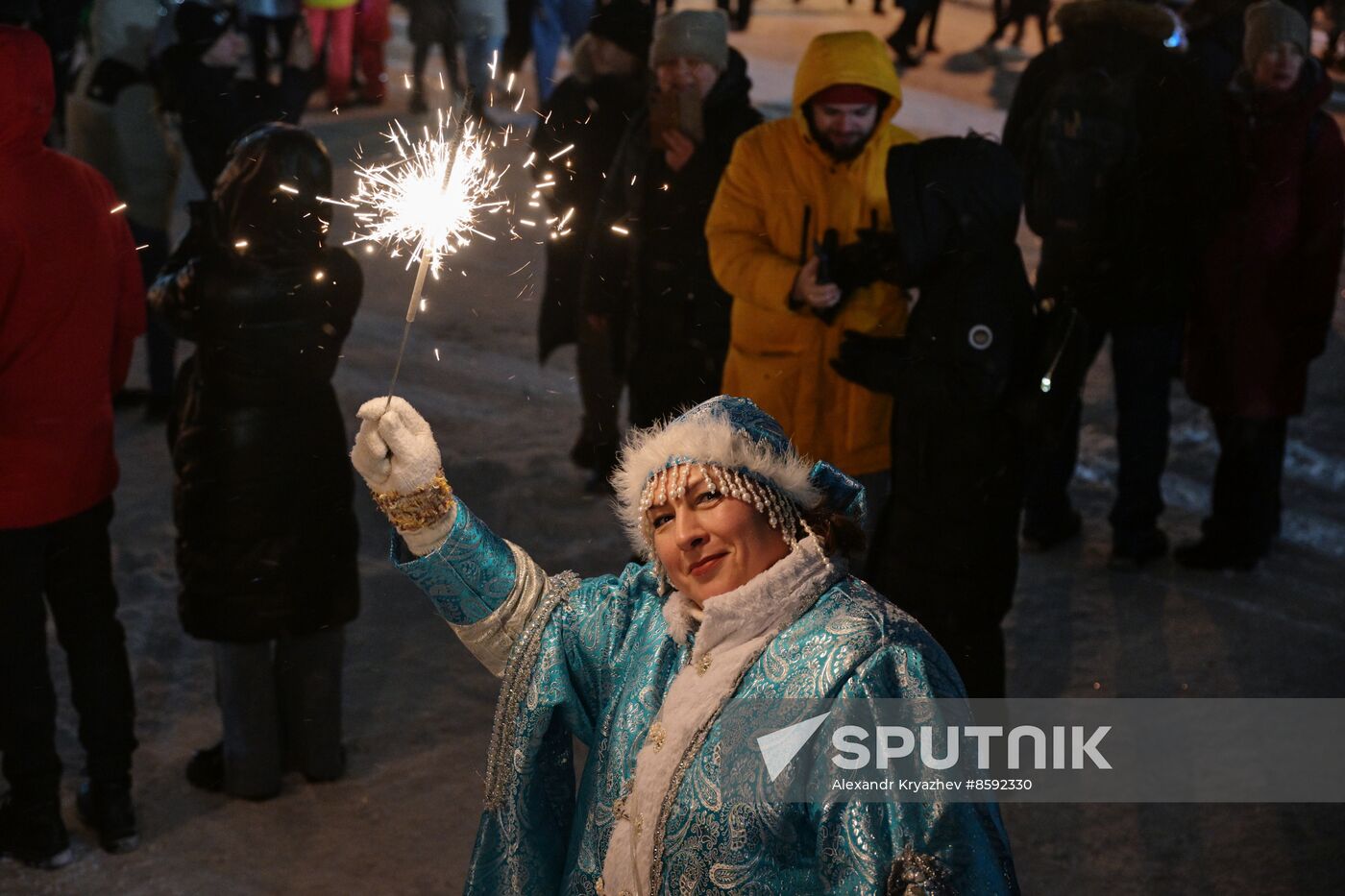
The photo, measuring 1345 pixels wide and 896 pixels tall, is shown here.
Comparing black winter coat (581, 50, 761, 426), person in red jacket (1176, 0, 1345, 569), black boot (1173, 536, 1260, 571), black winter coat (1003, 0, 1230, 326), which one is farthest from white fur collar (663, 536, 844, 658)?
black boot (1173, 536, 1260, 571)

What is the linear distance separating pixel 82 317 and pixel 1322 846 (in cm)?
377

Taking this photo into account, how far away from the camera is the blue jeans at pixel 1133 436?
6.23m

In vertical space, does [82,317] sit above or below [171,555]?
above

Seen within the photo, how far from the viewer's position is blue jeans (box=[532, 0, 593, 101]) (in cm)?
1284

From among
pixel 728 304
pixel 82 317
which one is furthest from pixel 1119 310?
pixel 82 317

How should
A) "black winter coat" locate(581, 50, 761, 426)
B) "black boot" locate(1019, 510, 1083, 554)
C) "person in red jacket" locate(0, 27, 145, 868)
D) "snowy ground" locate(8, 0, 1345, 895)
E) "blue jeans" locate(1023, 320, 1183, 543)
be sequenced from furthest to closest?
"black boot" locate(1019, 510, 1083, 554), "blue jeans" locate(1023, 320, 1183, 543), "black winter coat" locate(581, 50, 761, 426), "snowy ground" locate(8, 0, 1345, 895), "person in red jacket" locate(0, 27, 145, 868)

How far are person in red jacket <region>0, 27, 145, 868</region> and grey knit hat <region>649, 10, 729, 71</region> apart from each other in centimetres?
A: 220

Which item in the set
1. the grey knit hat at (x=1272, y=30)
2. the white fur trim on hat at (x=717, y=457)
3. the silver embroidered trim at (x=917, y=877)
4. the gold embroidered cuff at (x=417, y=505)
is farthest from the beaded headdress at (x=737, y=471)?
the grey knit hat at (x=1272, y=30)

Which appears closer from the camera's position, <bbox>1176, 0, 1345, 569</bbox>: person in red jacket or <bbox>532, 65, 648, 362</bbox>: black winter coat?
<bbox>1176, 0, 1345, 569</bbox>: person in red jacket

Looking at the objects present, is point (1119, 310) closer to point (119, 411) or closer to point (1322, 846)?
point (1322, 846)

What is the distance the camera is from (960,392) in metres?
4.59

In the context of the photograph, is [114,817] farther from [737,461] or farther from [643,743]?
[737,461]

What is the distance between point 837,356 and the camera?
16.9 feet

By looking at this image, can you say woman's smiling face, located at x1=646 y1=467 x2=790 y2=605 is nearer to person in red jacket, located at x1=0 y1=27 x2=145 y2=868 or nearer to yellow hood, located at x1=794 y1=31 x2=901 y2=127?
person in red jacket, located at x1=0 y1=27 x2=145 y2=868
